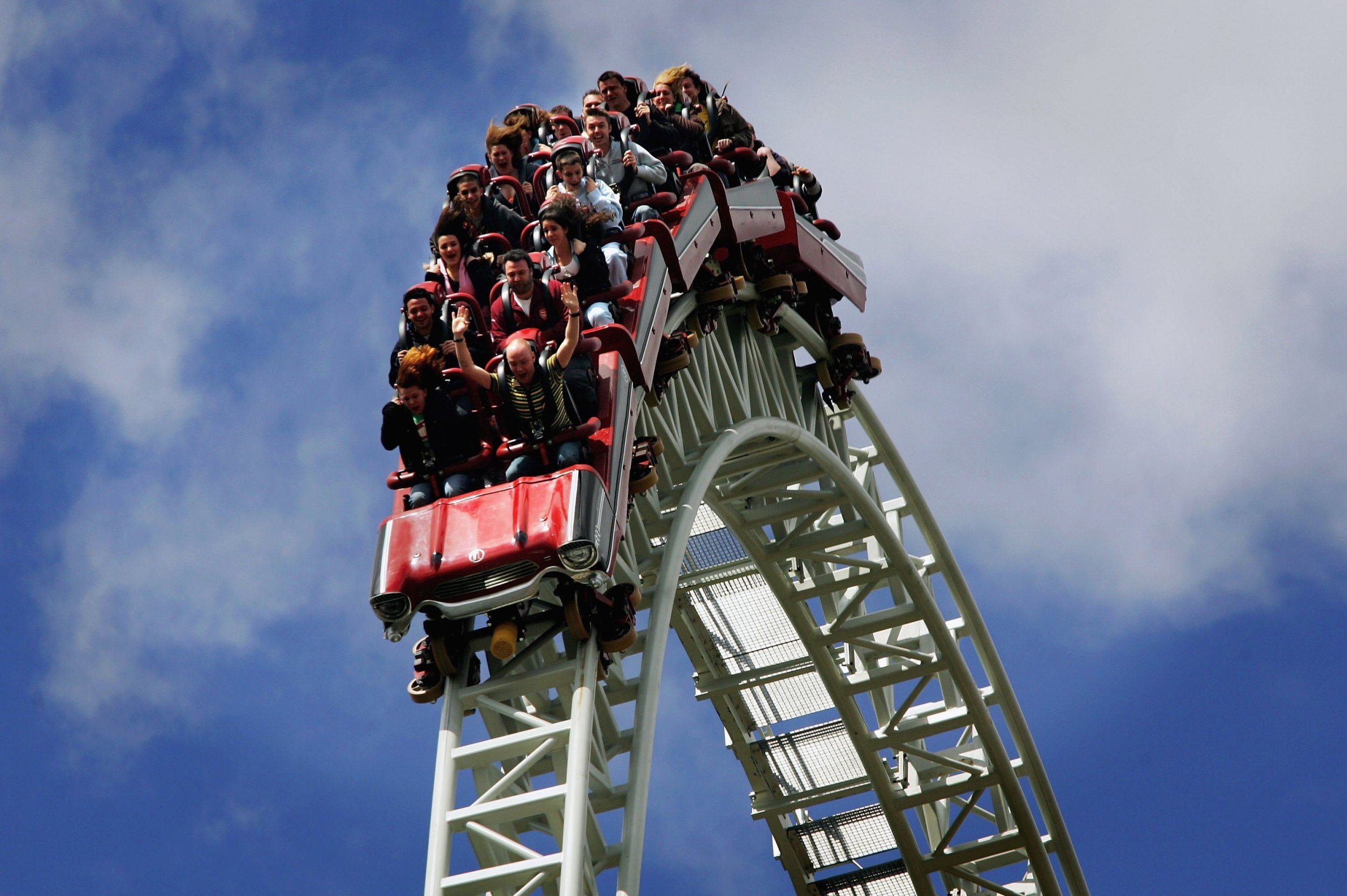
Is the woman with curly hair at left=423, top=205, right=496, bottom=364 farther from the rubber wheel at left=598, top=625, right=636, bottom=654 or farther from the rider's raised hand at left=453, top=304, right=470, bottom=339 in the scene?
the rubber wheel at left=598, top=625, right=636, bottom=654

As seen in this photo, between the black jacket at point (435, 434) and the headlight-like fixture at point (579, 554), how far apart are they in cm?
138

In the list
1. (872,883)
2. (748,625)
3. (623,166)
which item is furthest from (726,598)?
(623,166)

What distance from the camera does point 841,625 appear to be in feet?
74.4

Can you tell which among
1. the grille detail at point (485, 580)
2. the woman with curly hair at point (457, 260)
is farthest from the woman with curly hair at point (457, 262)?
the grille detail at point (485, 580)

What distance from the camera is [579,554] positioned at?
12664 mm

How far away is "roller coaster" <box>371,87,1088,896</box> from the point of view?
12.7 metres

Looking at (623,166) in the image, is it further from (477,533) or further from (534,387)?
(477,533)

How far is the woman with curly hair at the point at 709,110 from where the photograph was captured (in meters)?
18.3

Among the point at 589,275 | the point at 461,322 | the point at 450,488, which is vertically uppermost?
the point at 589,275

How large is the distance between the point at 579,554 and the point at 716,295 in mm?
5705

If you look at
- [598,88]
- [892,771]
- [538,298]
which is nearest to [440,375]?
[538,298]

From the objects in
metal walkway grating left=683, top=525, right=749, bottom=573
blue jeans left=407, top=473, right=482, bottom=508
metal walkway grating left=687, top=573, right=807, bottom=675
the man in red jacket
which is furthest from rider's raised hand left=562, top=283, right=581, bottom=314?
metal walkway grating left=687, top=573, right=807, bottom=675

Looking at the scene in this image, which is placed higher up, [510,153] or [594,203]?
[510,153]

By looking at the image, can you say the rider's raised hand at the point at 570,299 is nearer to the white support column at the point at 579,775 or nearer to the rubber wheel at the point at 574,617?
the rubber wheel at the point at 574,617
